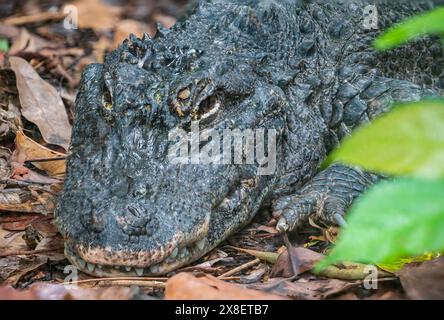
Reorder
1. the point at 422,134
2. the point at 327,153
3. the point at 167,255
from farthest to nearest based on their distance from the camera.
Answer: the point at 327,153 < the point at 167,255 < the point at 422,134

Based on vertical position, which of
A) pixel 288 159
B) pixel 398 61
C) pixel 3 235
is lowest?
pixel 3 235

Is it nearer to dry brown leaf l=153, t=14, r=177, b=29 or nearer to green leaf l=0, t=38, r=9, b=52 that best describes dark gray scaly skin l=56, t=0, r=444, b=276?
green leaf l=0, t=38, r=9, b=52

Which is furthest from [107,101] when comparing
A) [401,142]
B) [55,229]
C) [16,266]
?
[401,142]

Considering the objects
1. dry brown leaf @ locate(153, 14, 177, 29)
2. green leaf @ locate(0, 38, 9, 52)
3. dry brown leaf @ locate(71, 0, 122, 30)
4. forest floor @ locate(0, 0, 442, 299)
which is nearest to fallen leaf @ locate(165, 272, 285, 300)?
forest floor @ locate(0, 0, 442, 299)

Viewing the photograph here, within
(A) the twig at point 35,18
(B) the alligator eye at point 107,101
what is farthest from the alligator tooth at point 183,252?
(A) the twig at point 35,18
